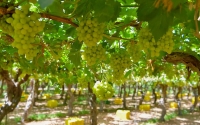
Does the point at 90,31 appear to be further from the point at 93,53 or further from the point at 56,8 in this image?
the point at 93,53

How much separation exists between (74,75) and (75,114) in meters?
9.73

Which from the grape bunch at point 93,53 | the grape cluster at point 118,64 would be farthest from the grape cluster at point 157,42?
the grape cluster at point 118,64

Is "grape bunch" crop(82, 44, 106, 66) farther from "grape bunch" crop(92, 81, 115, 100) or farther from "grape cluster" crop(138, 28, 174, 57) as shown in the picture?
"grape bunch" crop(92, 81, 115, 100)

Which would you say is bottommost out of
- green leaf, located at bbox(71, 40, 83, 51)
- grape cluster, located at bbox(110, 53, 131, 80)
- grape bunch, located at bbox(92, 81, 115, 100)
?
grape bunch, located at bbox(92, 81, 115, 100)

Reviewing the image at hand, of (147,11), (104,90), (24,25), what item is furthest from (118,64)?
(104,90)

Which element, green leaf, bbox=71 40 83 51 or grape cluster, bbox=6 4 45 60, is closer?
grape cluster, bbox=6 4 45 60

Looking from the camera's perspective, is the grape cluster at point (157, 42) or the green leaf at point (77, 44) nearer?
the grape cluster at point (157, 42)

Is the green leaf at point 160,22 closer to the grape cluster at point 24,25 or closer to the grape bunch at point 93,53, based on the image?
the grape cluster at point 24,25

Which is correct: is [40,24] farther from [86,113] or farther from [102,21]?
[86,113]

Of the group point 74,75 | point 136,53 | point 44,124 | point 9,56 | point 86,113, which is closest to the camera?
point 136,53

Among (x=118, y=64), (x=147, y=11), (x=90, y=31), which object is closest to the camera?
(x=147, y=11)

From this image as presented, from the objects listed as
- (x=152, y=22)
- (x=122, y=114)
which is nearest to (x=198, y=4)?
(x=152, y=22)

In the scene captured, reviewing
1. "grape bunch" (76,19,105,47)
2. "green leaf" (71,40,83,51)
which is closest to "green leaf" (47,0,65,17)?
"grape bunch" (76,19,105,47)

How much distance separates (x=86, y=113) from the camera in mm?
15008
